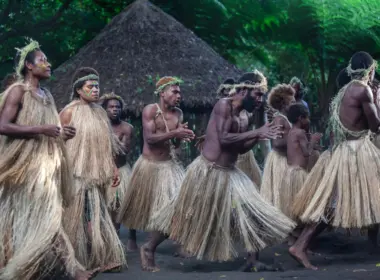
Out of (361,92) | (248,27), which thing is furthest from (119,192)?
(248,27)

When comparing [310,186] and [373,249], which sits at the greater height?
[310,186]

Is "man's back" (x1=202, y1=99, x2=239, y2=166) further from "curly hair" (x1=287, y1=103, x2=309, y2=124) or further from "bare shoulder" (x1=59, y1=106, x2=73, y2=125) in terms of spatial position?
"curly hair" (x1=287, y1=103, x2=309, y2=124)

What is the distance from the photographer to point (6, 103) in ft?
17.8

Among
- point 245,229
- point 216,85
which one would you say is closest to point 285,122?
point 245,229

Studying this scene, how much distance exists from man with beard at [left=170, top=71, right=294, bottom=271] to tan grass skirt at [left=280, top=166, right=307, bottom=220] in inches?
57.6

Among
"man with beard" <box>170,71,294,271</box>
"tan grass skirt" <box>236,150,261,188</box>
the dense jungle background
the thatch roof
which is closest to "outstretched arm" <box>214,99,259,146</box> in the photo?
"man with beard" <box>170,71,294,271</box>

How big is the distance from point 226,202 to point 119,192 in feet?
6.85

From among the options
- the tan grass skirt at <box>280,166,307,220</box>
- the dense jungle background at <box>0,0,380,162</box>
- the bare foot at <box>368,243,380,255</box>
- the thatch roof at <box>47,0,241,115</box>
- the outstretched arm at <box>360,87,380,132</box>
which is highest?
the dense jungle background at <box>0,0,380,162</box>

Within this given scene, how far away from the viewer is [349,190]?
6145 mm

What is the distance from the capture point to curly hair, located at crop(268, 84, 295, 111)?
322 inches

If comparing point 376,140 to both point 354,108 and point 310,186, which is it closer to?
point 354,108

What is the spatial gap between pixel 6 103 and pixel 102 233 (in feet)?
4.36

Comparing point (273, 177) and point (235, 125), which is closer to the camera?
point (235, 125)

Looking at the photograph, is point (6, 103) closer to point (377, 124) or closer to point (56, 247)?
point (56, 247)
